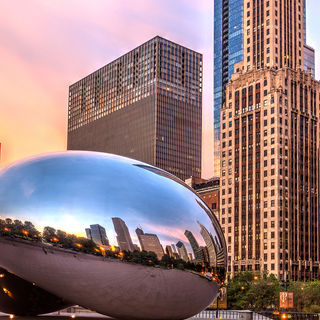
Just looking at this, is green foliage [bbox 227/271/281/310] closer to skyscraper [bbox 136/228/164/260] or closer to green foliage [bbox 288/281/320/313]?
green foliage [bbox 288/281/320/313]

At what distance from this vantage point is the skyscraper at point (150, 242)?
12.2 m

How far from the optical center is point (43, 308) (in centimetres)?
1496

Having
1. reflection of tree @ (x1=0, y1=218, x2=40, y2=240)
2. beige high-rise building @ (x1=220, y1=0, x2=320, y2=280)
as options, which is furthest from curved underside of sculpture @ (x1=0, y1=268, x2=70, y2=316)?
beige high-rise building @ (x1=220, y1=0, x2=320, y2=280)

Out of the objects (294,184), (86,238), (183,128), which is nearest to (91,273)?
(86,238)

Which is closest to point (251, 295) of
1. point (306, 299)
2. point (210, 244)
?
point (306, 299)

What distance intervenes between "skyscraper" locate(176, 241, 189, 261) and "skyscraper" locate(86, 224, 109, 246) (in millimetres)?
1589

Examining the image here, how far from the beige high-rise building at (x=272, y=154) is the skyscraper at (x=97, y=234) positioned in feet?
328

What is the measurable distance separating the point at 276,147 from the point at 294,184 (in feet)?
28.0

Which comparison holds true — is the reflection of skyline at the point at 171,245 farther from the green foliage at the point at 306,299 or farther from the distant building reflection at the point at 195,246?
the green foliage at the point at 306,299

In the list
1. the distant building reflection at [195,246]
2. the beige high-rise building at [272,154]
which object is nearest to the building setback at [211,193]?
the beige high-rise building at [272,154]

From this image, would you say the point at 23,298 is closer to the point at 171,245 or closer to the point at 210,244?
the point at 171,245

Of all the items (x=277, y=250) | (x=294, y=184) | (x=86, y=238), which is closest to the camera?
(x=86, y=238)

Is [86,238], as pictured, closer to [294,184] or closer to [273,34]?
[294,184]

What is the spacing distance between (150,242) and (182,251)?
820 mm
